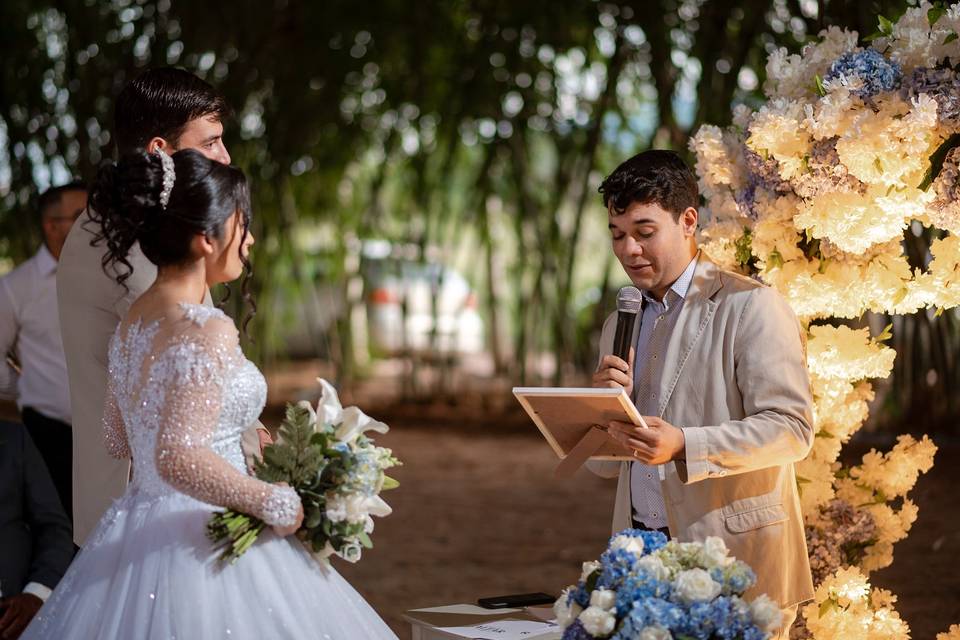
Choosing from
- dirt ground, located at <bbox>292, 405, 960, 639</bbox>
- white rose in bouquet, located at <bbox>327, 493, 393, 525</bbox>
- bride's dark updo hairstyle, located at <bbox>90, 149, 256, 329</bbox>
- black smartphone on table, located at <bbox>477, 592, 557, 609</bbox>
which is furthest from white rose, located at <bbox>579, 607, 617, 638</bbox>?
dirt ground, located at <bbox>292, 405, 960, 639</bbox>

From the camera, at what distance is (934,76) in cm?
288

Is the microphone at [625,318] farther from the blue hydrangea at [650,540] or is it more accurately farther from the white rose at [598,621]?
the white rose at [598,621]

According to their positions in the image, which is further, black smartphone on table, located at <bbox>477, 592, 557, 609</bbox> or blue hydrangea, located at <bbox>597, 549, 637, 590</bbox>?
black smartphone on table, located at <bbox>477, 592, 557, 609</bbox>

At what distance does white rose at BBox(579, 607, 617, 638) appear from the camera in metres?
2.26

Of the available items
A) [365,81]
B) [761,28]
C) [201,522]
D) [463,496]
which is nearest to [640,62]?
[761,28]

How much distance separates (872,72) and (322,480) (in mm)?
1644

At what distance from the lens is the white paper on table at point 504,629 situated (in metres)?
2.93

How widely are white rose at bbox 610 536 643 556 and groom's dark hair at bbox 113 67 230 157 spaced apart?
4.42ft

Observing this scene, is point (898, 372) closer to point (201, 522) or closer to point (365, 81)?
point (365, 81)

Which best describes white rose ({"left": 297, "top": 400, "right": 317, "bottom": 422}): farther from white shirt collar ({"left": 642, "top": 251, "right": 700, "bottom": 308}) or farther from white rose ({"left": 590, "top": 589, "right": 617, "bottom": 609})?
white shirt collar ({"left": 642, "top": 251, "right": 700, "bottom": 308})

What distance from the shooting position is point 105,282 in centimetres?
279

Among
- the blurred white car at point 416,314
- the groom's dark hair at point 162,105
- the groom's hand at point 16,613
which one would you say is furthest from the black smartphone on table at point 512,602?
the blurred white car at point 416,314

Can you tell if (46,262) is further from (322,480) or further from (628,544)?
(628,544)

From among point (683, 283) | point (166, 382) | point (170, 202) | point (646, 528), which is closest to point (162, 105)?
point (170, 202)
